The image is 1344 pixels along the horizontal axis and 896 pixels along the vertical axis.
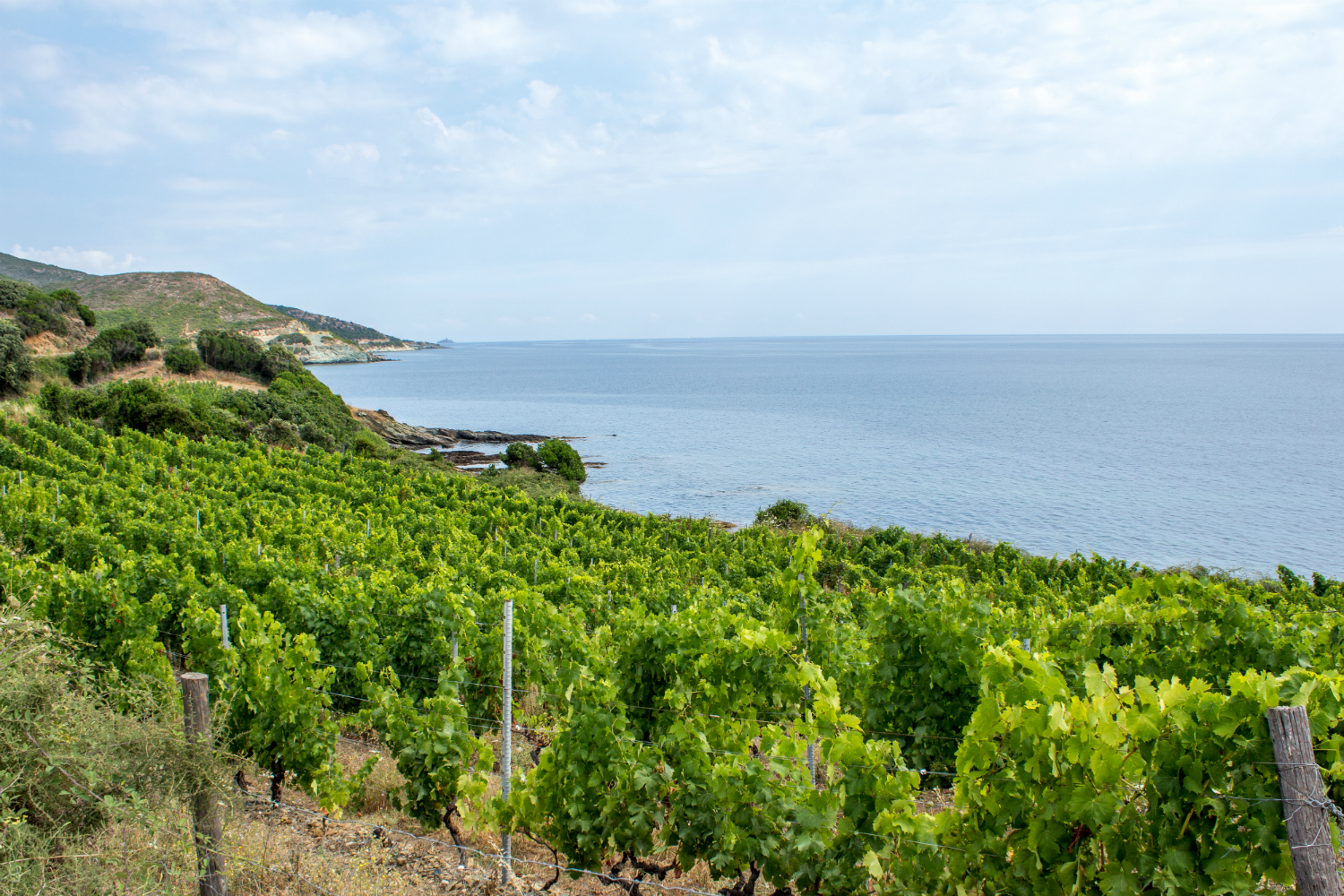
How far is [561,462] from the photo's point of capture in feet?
162

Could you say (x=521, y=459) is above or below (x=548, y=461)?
above

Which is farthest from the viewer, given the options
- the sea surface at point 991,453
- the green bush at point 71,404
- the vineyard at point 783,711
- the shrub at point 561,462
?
the shrub at point 561,462

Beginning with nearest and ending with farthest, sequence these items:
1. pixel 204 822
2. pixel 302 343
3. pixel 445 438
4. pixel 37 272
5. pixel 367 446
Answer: pixel 204 822
pixel 367 446
pixel 445 438
pixel 302 343
pixel 37 272

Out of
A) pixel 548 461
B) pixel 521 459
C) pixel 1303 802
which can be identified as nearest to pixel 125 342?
pixel 521 459

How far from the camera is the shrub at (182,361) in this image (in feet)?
210

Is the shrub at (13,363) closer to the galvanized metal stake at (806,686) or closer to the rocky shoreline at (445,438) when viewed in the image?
the rocky shoreline at (445,438)

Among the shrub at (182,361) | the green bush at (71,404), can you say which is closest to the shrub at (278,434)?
the green bush at (71,404)

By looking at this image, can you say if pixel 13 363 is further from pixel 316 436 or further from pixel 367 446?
pixel 367 446

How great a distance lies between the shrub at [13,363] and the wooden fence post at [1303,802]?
6052 centimetres

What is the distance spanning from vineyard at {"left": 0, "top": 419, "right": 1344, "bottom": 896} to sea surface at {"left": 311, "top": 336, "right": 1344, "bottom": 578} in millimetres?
4063

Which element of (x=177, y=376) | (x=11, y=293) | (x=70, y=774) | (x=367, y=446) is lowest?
(x=367, y=446)

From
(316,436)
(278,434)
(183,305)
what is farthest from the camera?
(183,305)

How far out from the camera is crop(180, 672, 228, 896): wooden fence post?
4742mm

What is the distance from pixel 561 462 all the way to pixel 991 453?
38595 mm
